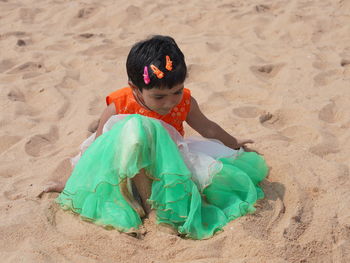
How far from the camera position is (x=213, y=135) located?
270 cm

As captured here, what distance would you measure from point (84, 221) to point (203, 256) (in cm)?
57

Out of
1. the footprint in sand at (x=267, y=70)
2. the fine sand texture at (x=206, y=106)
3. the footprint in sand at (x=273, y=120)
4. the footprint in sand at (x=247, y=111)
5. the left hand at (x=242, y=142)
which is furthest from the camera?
the footprint in sand at (x=267, y=70)

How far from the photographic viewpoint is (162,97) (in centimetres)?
226

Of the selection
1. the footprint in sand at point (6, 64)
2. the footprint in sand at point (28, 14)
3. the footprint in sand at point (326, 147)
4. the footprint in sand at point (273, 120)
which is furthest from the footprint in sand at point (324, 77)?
the footprint in sand at point (28, 14)

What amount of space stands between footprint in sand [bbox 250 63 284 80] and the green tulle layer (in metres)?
2.05

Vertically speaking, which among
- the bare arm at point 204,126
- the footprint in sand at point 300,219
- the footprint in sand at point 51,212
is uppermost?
the bare arm at point 204,126

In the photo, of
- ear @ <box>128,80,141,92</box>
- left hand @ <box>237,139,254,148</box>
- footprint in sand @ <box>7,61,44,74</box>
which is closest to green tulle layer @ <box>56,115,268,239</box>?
ear @ <box>128,80,141,92</box>

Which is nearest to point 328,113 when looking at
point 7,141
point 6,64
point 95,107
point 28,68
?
point 95,107

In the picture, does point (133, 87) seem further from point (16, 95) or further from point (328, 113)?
point (16, 95)

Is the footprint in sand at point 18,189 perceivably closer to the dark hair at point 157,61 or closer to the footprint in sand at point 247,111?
the dark hair at point 157,61

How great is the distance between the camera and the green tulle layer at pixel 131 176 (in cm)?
210

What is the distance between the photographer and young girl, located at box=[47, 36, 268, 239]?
6.91 feet

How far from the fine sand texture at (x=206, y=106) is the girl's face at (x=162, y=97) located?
558 millimetres

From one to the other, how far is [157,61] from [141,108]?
0.37m
